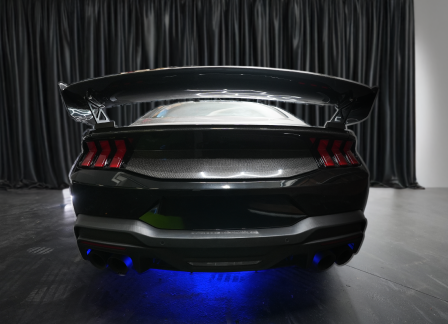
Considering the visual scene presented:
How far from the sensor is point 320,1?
5.50 metres

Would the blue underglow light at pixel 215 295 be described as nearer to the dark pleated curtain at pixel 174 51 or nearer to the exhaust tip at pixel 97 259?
the exhaust tip at pixel 97 259

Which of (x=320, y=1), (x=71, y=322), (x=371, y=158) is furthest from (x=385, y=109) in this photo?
(x=71, y=322)

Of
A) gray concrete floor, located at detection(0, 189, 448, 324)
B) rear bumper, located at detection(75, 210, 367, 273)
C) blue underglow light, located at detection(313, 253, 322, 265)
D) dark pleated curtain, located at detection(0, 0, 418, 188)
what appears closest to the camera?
rear bumper, located at detection(75, 210, 367, 273)

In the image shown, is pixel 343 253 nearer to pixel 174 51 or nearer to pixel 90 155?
pixel 90 155

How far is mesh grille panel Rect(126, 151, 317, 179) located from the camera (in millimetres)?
1062

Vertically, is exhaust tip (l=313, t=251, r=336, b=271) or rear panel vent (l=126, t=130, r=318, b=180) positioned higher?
rear panel vent (l=126, t=130, r=318, b=180)

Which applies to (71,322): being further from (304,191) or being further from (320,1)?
(320,1)

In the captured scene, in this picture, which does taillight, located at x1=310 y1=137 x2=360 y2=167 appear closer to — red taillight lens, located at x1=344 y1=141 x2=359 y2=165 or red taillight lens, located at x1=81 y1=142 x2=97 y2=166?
red taillight lens, located at x1=344 y1=141 x2=359 y2=165

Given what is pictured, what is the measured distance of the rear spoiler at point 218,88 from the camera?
125 centimetres

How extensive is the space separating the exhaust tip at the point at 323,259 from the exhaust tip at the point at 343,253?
34mm

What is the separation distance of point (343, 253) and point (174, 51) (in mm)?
5319

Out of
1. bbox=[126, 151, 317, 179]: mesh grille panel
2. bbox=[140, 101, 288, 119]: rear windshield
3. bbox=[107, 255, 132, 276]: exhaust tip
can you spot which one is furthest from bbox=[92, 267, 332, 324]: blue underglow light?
bbox=[140, 101, 288, 119]: rear windshield

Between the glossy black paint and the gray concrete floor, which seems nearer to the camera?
the glossy black paint

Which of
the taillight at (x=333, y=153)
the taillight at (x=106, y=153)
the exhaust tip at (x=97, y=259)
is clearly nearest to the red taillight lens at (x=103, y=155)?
the taillight at (x=106, y=153)
